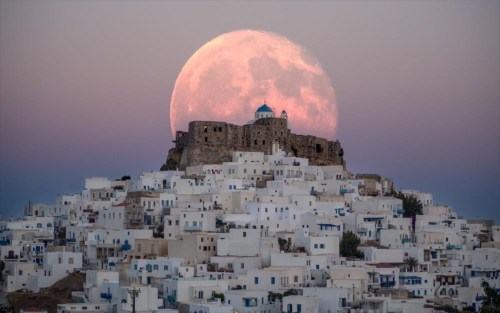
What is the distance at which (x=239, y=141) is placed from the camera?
75.9m

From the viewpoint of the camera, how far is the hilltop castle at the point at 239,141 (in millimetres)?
75438

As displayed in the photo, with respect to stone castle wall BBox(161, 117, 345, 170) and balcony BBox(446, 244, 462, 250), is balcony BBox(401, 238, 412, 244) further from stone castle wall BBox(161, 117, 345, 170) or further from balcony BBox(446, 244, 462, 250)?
stone castle wall BBox(161, 117, 345, 170)

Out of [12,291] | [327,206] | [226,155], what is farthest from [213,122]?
[12,291]

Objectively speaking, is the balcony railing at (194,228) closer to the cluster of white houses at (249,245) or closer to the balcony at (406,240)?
Result: the cluster of white houses at (249,245)

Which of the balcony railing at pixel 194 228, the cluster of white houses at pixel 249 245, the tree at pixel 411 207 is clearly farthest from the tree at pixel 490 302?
the tree at pixel 411 207

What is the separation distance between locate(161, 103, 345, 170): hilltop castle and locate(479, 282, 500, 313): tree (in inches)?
841

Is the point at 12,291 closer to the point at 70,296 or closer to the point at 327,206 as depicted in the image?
the point at 70,296

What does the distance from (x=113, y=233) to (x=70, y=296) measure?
6.29m

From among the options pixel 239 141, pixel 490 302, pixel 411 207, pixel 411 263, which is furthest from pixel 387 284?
pixel 239 141

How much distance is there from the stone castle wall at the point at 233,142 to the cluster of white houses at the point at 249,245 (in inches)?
49.1

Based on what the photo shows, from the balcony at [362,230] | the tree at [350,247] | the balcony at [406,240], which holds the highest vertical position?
the balcony at [362,230]

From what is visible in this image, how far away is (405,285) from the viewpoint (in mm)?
58656

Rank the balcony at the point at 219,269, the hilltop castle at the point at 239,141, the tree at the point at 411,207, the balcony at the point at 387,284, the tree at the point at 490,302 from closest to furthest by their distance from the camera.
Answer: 1. the tree at the point at 490,302
2. the balcony at the point at 387,284
3. the balcony at the point at 219,269
4. the tree at the point at 411,207
5. the hilltop castle at the point at 239,141

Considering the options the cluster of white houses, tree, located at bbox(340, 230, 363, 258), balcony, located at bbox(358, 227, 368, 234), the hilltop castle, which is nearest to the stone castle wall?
the hilltop castle
